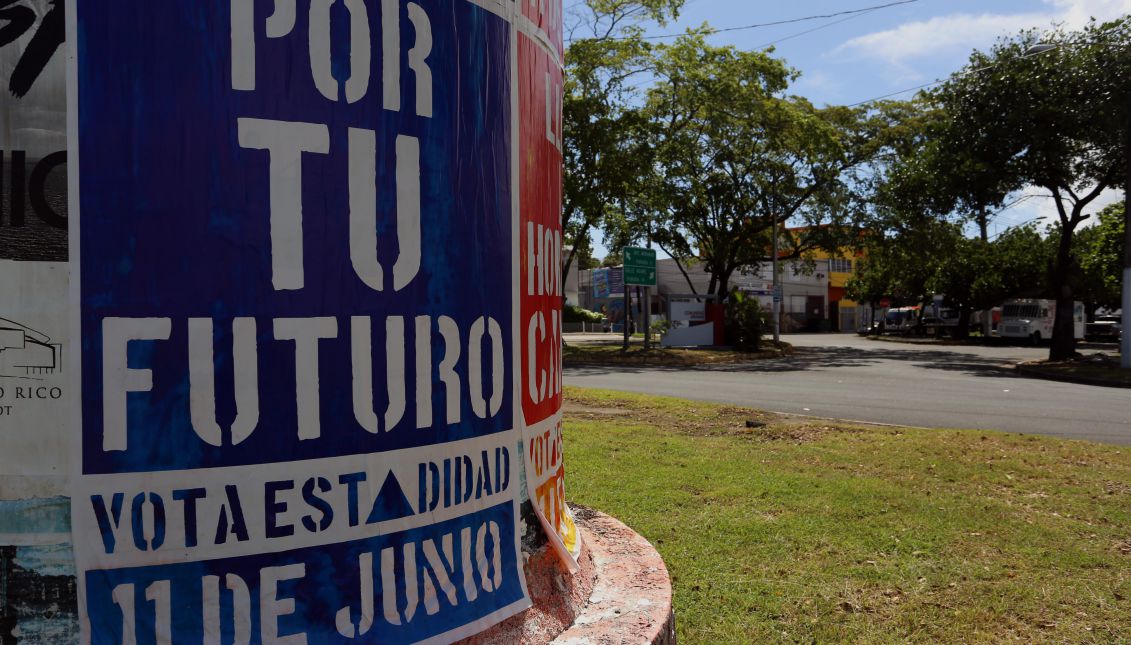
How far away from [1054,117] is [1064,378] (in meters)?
6.37

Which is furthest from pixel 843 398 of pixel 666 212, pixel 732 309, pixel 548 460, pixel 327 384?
pixel 666 212

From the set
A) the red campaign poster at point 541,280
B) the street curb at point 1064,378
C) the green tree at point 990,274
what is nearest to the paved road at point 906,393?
the street curb at point 1064,378

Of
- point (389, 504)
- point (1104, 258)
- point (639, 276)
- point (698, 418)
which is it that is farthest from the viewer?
point (1104, 258)

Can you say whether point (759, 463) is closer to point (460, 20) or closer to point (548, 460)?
point (548, 460)

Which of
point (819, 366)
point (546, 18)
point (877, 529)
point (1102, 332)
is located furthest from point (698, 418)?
point (1102, 332)

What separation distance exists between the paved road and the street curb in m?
0.57

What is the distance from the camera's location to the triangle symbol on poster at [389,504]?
5.55 feet

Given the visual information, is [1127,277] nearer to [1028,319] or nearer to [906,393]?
[906,393]

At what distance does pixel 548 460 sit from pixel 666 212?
28165mm

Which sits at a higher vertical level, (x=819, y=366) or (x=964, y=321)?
(x=964, y=321)

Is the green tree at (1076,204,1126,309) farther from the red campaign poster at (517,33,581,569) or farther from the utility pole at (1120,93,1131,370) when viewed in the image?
the red campaign poster at (517,33,581,569)

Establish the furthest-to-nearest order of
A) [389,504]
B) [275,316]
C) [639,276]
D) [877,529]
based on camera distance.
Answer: [639,276] < [877,529] < [389,504] < [275,316]

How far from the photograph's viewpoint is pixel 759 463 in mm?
6672

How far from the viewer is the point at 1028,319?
3716cm
